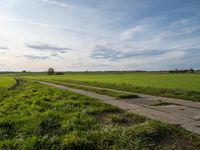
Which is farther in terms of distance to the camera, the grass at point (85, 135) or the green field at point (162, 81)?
the green field at point (162, 81)

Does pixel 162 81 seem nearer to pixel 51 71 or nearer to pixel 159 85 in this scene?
pixel 159 85

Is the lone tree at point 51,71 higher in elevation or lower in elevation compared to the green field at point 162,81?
higher

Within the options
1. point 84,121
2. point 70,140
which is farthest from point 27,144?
point 84,121

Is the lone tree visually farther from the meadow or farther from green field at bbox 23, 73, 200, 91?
the meadow

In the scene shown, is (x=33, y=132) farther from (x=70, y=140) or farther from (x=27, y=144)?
(x=70, y=140)

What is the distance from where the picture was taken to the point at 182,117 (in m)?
8.01

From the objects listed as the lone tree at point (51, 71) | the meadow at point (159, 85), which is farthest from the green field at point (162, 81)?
the lone tree at point (51, 71)

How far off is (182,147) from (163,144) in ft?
1.42

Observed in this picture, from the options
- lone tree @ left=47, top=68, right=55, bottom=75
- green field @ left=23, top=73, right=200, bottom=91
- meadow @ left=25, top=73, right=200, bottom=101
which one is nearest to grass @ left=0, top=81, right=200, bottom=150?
meadow @ left=25, top=73, right=200, bottom=101

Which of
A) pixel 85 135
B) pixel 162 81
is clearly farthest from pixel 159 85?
pixel 85 135

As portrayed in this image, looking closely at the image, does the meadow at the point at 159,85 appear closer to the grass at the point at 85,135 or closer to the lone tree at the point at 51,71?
the grass at the point at 85,135

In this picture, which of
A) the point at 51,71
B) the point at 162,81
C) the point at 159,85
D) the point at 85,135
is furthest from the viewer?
Result: the point at 51,71

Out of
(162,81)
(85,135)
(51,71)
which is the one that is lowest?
(162,81)

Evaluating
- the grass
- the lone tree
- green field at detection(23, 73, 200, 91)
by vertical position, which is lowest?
green field at detection(23, 73, 200, 91)
